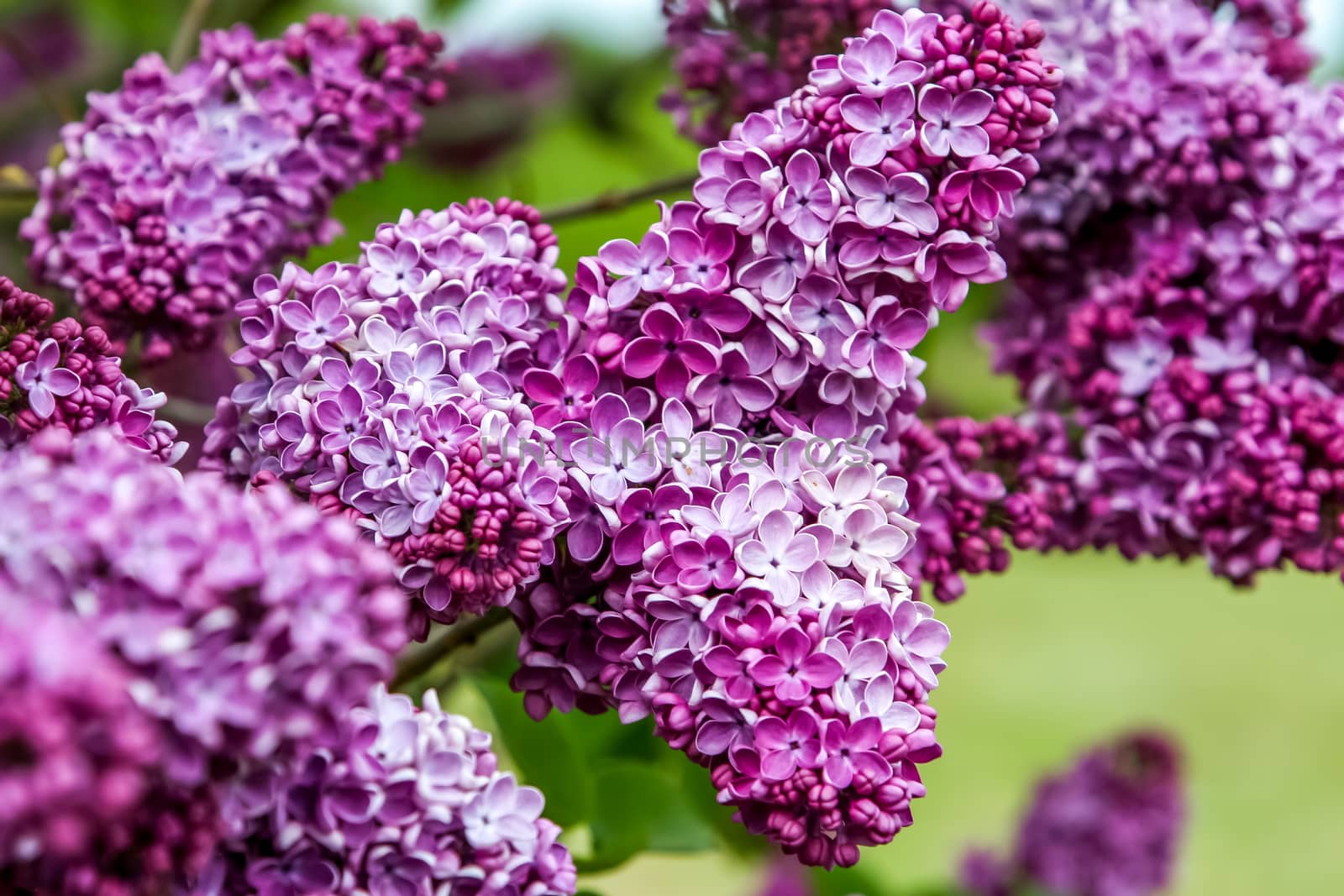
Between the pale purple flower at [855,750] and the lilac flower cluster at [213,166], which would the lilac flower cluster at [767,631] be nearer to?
the pale purple flower at [855,750]

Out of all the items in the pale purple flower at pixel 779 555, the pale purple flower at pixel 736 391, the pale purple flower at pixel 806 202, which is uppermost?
the pale purple flower at pixel 806 202

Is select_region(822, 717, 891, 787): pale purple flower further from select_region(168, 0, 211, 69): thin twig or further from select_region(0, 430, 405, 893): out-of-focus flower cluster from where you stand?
select_region(168, 0, 211, 69): thin twig

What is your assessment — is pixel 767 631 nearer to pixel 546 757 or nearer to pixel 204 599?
pixel 204 599

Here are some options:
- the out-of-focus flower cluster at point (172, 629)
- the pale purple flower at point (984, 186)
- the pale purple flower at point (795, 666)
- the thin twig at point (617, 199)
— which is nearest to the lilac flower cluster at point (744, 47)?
the thin twig at point (617, 199)

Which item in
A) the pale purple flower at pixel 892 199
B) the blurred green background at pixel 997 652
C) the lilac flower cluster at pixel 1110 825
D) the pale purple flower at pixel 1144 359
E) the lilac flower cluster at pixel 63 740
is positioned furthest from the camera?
the blurred green background at pixel 997 652

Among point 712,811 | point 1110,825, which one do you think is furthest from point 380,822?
point 1110,825

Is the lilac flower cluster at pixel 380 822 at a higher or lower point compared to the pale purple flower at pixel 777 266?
lower
